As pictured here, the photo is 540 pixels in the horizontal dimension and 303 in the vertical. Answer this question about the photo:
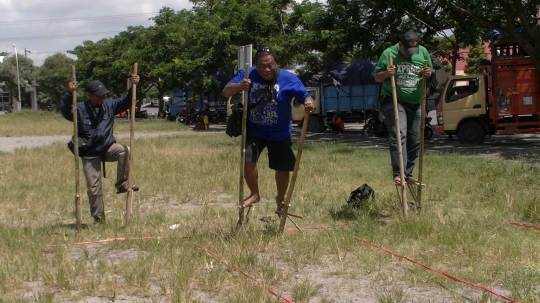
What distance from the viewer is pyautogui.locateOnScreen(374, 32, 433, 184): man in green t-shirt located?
7113 millimetres

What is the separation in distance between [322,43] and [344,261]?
64.8 ft

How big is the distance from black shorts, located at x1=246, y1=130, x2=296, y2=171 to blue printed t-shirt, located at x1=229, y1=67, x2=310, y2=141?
0.28 feet

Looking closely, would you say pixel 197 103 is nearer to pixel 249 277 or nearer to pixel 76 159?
pixel 76 159

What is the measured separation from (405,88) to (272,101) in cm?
173

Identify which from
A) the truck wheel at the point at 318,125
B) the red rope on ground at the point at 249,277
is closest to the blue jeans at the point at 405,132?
the red rope on ground at the point at 249,277

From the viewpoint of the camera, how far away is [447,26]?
74.7 feet

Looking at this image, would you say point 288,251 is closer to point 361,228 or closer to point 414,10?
point 361,228

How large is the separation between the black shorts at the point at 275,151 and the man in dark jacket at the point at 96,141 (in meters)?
1.47

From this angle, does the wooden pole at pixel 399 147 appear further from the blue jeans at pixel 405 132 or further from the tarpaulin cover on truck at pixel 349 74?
the tarpaulin cover on truck at pixel 349 74

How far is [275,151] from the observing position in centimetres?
668

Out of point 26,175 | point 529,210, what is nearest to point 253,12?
point 26,175

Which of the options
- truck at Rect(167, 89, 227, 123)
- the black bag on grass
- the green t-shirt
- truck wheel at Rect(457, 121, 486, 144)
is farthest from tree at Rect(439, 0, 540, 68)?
truck at Rect(167, 89, 227, 123)

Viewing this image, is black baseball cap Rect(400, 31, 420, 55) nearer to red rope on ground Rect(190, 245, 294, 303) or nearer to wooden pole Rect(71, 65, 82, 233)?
red rope on ground Rect(190, 245, 294, 303)

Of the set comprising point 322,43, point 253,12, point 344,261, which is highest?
point 253,12
